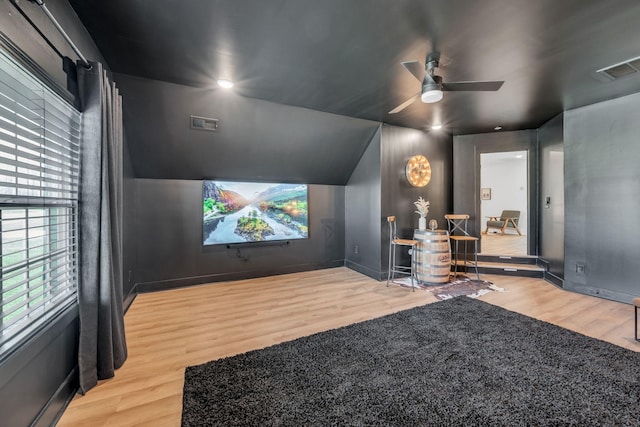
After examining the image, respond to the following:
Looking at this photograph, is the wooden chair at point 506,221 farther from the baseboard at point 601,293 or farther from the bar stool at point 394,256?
the bar stool at point 394,256

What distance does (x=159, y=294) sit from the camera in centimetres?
351

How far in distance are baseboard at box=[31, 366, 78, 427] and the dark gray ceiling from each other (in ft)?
7.69

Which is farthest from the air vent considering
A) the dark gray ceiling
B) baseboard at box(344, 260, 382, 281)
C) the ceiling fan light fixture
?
baseboard at box(344, 260, 382, 281)

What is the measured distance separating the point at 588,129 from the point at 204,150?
5151 mm

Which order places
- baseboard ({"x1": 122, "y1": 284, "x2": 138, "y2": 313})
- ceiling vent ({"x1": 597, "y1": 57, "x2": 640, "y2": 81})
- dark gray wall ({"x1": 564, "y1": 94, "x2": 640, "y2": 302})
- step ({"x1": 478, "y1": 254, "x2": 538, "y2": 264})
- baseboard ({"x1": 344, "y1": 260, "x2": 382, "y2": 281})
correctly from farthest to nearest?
step ({"x1": 478, "y1": 254, "x2": 538, "y2": 264}), baseboard ({"x1": 344, "y1": 260, "x2": 382, "y2": 281}), dark gray wall ({"x1": 564, "y1": 94, "x2": 640, "y2": 302}), baseboard ({"x1": 122, "y1": 284, "x2": 138, "y2": 313}), ceiling vent ({"x1": 597, "y1": 57, "x2": 640, "y2": 81})

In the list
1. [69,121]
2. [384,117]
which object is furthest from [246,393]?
[384,117]

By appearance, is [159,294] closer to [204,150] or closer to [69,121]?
[204,150]

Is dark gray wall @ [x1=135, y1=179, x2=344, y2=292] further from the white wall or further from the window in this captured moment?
the white wall

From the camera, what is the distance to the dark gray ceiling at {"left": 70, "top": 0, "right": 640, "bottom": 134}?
172 cm

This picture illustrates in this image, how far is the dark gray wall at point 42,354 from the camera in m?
1.12


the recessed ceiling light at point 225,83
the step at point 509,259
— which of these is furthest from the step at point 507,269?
the recessed ceiling light at point 225,83

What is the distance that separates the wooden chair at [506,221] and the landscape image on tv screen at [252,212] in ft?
21.7

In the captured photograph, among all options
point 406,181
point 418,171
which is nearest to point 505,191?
point 418,171

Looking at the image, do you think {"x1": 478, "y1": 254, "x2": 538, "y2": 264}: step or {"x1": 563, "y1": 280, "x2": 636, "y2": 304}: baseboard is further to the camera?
{"x1": 478, "y1": 254, "x2": 538, "y2": 264}: step
